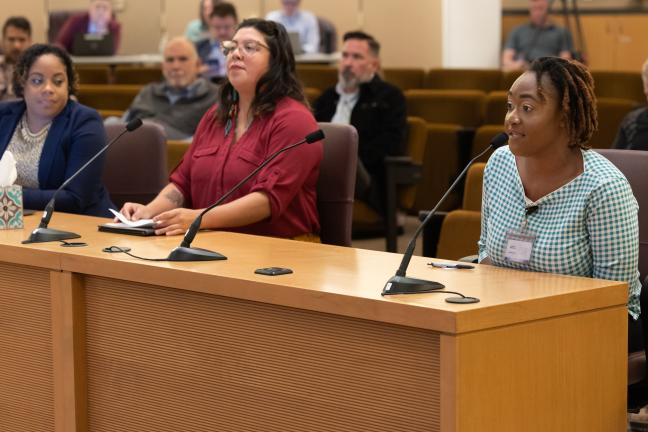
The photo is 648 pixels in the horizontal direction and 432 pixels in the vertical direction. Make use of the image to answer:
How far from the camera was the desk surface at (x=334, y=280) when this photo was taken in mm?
2037

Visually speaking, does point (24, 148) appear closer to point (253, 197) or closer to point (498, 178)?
point (253, 197)

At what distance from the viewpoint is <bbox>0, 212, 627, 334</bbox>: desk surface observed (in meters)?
2.04

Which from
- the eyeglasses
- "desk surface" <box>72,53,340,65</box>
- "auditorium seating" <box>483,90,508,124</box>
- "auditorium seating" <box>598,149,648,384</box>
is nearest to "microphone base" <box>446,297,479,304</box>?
"auditorium seating" <box>598,149,648,384</box>

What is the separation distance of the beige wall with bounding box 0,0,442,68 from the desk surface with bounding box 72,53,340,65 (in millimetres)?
251

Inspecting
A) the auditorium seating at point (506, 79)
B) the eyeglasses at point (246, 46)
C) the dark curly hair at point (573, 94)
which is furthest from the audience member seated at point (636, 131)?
the auditorium seating at point (506, 79)

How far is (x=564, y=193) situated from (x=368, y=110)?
3609mm

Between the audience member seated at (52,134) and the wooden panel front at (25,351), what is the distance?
3.03ft

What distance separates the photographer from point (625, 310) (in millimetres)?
2240

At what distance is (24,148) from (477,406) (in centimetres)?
226

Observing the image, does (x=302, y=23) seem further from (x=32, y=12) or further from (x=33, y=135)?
(x=33, y=135)

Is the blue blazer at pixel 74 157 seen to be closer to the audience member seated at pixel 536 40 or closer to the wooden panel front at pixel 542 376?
the wooden panel front at pixel 542 376

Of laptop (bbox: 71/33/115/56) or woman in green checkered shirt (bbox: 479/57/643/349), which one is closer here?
woman in green checkered shirt (bbox: 479/57/643/349)

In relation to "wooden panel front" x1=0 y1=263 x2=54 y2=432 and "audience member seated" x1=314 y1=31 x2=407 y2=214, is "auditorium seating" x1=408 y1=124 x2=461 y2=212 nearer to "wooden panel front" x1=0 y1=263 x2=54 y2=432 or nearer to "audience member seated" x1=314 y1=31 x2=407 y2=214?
"audience member seated" x1=314 y1=31 x2=407 y2=214

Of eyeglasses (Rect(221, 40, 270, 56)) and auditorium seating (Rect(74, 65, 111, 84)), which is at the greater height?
eyeglasses (Rect(221, 40, 270, 56))
